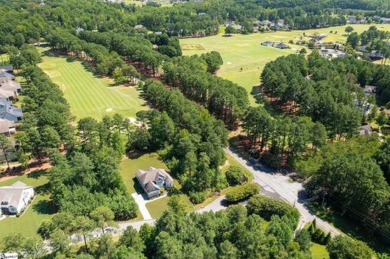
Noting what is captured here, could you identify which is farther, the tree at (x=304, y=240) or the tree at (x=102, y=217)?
the tree at (x=102, y=217)

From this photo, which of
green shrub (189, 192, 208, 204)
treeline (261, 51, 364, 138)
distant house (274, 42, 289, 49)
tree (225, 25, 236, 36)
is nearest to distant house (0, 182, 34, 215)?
green shrub (189, 192, 208, 204)

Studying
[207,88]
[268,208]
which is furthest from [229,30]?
[268,208]

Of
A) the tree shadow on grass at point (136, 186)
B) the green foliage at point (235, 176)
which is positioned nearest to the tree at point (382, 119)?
the green foliage at point (235, 176)

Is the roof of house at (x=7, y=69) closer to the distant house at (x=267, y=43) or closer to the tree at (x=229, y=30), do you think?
the distant house at (x=267, y=43)

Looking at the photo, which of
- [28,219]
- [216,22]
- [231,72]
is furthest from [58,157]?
[216,22]

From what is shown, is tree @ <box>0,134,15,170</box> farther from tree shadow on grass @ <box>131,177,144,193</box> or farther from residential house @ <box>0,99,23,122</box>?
tree shadow on grass @ <box>131,177,144,193</box>

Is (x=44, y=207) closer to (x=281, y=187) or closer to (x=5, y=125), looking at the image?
(x=5, y=125)
